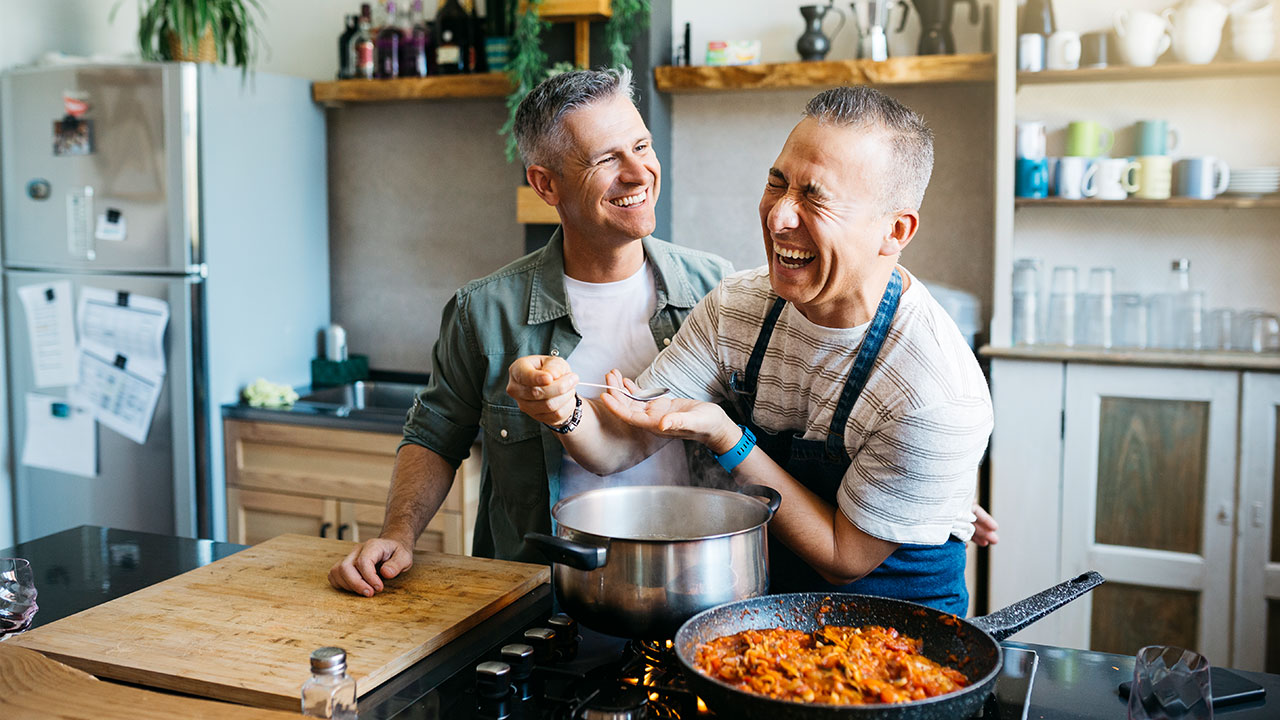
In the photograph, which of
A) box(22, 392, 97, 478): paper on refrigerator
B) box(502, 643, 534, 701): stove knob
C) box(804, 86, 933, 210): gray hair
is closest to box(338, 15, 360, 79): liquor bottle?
box(22, 392, 97, 478): paper on refrigerator

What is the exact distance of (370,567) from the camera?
1532 millimetres

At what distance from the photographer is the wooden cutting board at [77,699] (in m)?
1.13

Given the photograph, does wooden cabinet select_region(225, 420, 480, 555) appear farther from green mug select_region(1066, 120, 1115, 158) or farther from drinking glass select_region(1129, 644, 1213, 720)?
drinking glass select_region(1129, 644, 1213, 720)

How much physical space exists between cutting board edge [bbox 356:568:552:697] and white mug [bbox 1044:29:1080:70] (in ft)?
7.31

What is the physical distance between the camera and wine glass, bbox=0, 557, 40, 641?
55.0 inches

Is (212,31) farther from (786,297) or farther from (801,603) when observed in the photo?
(801,603)

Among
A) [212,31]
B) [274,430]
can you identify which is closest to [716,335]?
[274,430]

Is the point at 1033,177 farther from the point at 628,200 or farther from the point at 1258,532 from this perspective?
the point at 628,200

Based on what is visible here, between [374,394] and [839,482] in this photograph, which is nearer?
[839,482]

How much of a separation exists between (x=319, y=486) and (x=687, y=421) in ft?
7.40

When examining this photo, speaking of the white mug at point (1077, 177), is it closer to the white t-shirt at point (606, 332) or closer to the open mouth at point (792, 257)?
the white t-shirt at point (606, 332)

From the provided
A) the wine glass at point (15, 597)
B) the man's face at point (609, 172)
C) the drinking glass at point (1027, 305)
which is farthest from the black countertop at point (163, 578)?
the drinking glass at point (1027, 305)

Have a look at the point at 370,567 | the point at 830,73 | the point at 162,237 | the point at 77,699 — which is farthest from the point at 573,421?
the point at 162,237

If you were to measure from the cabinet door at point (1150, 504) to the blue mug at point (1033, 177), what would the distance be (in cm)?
53
